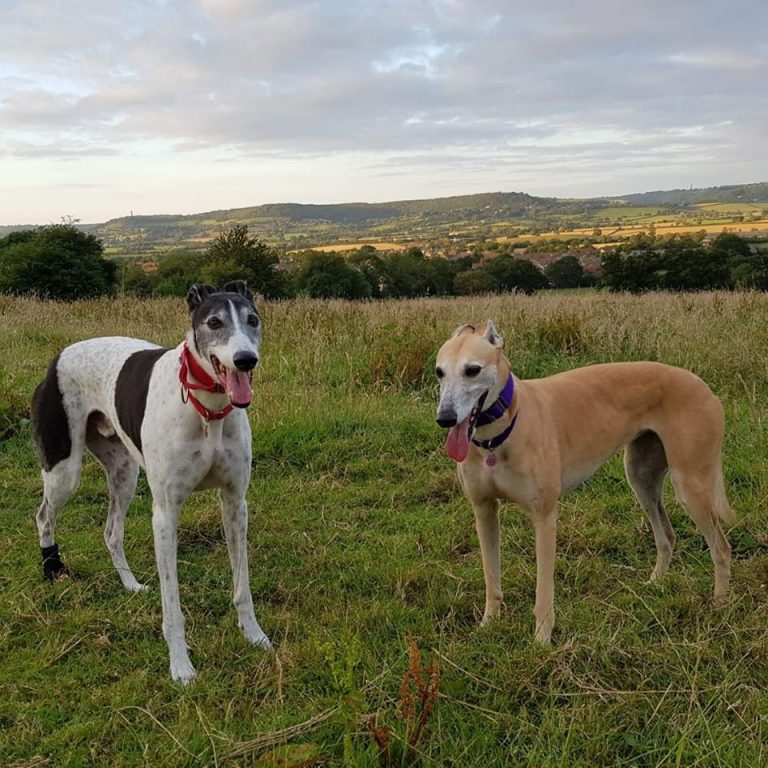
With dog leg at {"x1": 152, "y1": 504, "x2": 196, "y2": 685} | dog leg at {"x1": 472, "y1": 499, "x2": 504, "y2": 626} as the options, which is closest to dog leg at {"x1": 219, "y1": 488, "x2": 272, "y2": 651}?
dog leg at {"x1": 152, "y1": 504, "x2": 196, "y2": 685}

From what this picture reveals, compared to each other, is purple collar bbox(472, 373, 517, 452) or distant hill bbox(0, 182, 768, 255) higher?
distant hill bbox(0, 182, 768, 255)

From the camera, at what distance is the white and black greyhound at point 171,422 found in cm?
303

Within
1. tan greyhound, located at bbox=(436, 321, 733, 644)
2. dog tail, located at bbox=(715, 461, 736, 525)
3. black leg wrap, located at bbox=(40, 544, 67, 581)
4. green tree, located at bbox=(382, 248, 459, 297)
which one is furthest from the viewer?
green tree, located at bbox=(382, 248, 459, 297)

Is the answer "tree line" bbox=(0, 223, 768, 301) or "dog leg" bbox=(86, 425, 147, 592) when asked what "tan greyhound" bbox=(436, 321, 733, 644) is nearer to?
"dog leg" bbox=(86, 425, 147, 592)

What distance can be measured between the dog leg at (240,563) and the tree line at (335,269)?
1985cm

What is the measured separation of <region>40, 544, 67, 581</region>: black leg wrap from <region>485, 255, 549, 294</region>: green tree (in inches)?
815


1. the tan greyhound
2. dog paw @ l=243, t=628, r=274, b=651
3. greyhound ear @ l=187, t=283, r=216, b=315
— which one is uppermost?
greyhound ear @ l=187, t=283, r=216, b=315

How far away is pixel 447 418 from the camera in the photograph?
2834 millimetres

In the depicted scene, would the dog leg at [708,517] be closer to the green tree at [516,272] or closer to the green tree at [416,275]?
the green tree at [516,272]

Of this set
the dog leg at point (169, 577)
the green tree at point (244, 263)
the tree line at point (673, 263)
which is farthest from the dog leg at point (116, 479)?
the green tree at point (244, 263)

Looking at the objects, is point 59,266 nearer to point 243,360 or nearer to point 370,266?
point 370,266

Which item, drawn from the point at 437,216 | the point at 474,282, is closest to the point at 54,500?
the point at 474,282

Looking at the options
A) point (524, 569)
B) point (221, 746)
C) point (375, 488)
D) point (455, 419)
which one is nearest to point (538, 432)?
point (455, 419)

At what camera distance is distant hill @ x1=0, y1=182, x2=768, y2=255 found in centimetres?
6856
